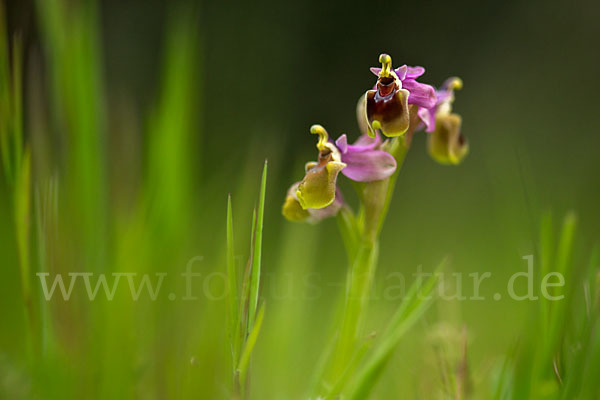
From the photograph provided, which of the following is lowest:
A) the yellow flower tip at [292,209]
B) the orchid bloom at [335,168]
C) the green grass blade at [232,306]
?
the green grass blade at [232,306]

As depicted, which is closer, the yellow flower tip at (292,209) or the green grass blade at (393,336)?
the green grass blade at (393,336)

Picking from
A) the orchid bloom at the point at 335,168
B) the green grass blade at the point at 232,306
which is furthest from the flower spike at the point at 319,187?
the green grass blade at the point at 232,306

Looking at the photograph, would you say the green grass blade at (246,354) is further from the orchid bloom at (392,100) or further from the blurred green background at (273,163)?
the orchid bloom at (392,100)

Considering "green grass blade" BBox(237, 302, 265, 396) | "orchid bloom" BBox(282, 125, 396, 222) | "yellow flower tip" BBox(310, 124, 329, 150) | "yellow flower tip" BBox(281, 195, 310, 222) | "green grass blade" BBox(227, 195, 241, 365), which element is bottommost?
"green grass blade" BBox(237, 302, 265, 396)

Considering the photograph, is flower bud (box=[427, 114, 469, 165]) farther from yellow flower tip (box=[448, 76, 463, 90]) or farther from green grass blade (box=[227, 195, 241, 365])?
green grass blade (box=[227, 195, 241, 365])

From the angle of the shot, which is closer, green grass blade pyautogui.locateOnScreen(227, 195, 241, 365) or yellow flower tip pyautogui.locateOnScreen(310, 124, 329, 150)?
green grass blade pyautogui.locateOnScreen(227, 195, 241, 365)

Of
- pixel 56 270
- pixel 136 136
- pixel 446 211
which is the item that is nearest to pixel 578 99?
pixel 446 211

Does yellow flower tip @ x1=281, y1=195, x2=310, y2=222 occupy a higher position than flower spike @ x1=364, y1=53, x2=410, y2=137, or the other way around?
flower spike @ x1=364, y1=53, x2=410, y2=137

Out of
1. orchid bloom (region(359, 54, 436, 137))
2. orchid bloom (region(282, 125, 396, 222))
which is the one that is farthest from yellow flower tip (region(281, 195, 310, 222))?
orchid bloom (region(359, 54, 436, 137))

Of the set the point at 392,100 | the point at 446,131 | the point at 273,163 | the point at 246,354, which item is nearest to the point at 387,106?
the point at 392,100
